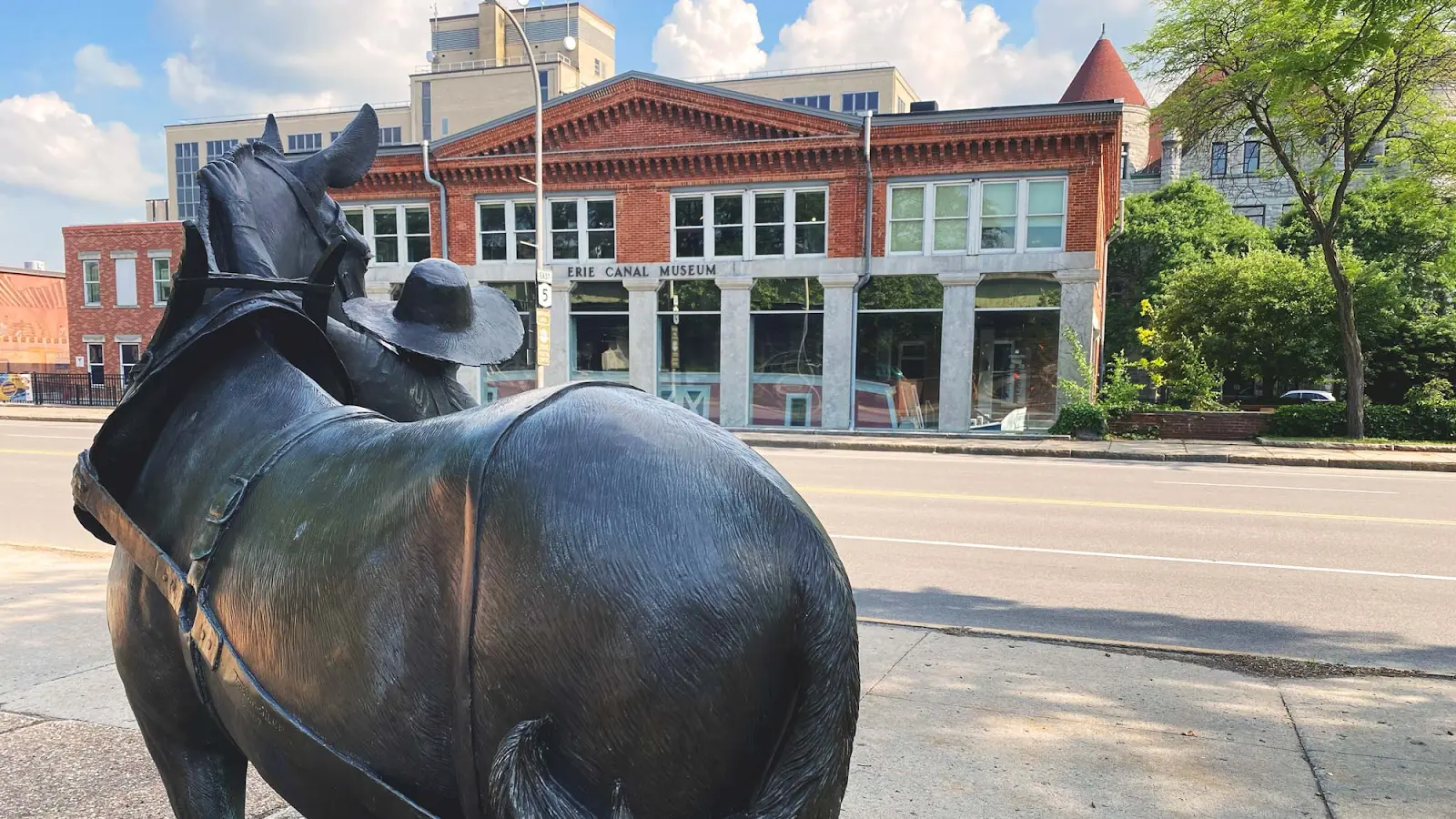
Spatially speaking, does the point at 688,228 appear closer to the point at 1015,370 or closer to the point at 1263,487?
the point at 1015,370

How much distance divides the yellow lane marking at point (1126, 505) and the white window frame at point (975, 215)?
1015 cm

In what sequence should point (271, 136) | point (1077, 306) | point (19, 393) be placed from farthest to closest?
point (19, 393) → point (1077, 306) → point (271, 136)

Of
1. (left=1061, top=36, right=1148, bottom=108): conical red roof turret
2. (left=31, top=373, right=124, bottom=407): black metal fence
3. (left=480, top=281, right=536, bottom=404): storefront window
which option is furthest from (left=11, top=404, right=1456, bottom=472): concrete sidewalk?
(left=1061, top=36, right=1148, bottom=108): conical red roof turret

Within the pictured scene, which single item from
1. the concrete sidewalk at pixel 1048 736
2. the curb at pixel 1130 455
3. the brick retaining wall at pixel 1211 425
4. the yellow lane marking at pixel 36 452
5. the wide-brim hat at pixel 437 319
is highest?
the wide-brim hat at pixel 437 319

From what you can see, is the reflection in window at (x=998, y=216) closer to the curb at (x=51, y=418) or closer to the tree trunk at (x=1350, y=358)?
the tree trunk at (x=1350, y=358)

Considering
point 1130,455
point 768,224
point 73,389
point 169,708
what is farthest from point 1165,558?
point 73,389

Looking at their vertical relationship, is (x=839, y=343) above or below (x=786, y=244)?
below

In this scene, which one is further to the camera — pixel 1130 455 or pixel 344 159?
pixel 1130 455

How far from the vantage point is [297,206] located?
226cm

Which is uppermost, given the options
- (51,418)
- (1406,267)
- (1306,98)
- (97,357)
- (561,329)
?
(1306,98)

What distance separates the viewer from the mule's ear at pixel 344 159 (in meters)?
2.33

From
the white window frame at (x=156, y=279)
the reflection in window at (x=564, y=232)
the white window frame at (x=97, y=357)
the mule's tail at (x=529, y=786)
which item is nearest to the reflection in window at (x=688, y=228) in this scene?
the reflection in window at (x=564, y=232)

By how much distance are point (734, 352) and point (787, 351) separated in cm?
130

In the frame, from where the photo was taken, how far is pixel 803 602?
1203 mm
